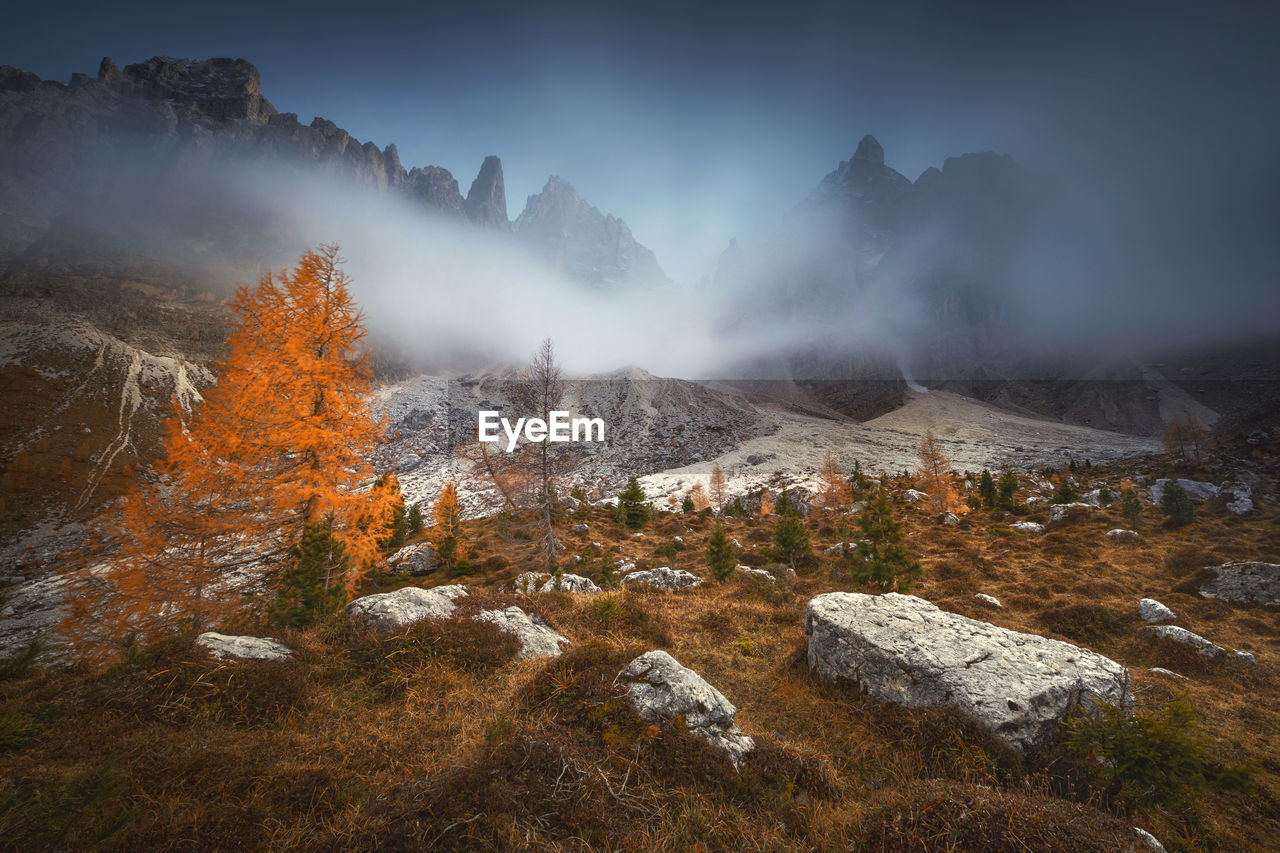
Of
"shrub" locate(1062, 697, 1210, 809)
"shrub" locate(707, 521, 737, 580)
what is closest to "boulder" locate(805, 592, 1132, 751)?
"shrub" locate(1062, 697, 1210, 809)

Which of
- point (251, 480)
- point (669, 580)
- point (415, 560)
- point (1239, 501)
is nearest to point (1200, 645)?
point (669, 580)

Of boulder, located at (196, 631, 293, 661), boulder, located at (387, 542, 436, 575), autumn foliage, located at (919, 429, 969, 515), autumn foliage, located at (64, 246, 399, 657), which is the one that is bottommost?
boulder, located at (387, 542, 436, 575)

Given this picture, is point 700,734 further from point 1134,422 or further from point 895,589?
point 1134,422

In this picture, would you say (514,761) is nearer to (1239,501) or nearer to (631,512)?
(631,512)

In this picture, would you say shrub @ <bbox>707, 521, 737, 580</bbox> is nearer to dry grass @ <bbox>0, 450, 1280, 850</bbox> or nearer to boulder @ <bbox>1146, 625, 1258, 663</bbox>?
dry grass @ <bbox>0, 450, 1280, 850</bbox>

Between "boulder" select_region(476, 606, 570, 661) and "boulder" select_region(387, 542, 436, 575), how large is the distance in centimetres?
2232

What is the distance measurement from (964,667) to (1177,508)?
92.8 feet

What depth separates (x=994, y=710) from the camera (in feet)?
19.8

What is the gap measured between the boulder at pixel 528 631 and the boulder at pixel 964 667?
17.0 ft

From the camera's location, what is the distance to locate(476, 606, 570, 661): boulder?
783cm

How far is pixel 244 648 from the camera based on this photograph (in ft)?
21.1

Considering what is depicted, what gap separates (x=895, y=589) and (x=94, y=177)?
843 feet

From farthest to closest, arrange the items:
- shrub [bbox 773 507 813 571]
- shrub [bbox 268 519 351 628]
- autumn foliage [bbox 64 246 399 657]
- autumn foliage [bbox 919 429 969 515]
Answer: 1. autumn foliage [bbox 919 429 969 515]
2. shrub [bbox 773 507 813 571]
3. shrub [bbox 268 519 351 628]
4. autumn foliage [bbox 64 246 399 657]

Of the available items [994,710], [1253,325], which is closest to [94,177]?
[994,710]
